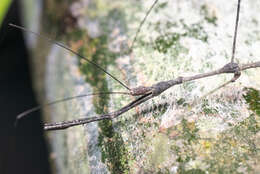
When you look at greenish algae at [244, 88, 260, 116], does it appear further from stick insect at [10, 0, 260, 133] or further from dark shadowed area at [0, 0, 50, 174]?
dark shadowed area at [0, 0, 50, 174]

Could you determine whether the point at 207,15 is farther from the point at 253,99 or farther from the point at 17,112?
the point at 17,112

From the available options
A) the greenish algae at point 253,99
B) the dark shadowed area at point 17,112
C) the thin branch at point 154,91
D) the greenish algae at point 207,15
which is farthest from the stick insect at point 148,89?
the dark shadowed area at point 17,112

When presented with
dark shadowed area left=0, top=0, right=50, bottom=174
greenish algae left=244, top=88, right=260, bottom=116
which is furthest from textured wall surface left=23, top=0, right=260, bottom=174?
dark shadowed area left=0, top=0, right=50, bottom=174

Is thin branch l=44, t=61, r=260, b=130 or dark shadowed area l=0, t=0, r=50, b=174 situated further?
dark shadowed area l=0, t=0, r=50, b=174

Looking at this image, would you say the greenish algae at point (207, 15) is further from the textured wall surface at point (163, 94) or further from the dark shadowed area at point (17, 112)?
the dark shadowed area at point (17, 112)

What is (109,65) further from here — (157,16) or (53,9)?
(53,9)

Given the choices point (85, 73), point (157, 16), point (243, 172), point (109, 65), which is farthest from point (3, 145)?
point (243, 172)

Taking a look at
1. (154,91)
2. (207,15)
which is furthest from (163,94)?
(207,15)

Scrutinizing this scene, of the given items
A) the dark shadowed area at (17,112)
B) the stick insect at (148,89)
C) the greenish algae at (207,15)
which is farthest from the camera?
the dark shadowed area at (17,112)
